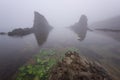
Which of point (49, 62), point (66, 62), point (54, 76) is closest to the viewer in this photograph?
point (54, 76)

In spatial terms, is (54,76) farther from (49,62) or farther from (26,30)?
(26,30)

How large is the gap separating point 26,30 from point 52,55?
164ft

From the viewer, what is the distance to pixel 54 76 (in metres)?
19.4

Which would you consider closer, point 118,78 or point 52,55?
point 118,78

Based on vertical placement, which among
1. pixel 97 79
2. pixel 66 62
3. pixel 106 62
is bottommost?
pixel 106 62

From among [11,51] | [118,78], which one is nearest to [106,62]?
[118,78]

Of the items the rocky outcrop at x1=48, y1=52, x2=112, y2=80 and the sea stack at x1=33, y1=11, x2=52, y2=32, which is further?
the sea stack at x1=33, y1=11, x2=52, y2=32

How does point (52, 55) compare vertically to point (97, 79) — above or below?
below

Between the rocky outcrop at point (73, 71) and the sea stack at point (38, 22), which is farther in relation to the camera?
the sea stack at point (38, 22)

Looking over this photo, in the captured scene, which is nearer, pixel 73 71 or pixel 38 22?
pixel 73 71

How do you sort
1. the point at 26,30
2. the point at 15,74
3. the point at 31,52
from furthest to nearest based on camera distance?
the point at 26,30 → the point at 31,52 → the point at 15,74

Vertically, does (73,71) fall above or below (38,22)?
below

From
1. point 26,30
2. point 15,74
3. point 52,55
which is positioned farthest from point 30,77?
point 26,30

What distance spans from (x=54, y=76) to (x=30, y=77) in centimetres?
956
